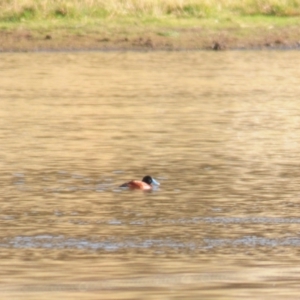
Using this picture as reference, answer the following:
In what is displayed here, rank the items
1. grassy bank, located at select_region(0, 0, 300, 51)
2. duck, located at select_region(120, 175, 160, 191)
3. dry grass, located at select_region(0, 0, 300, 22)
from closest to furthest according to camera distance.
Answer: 1. duck, located at select_region(120, 175, 160, 191)
2. grassy bank, located at select_region(0, 0, 300, 51)
3. dry grass, located at select_region(0, 0, 300, 22)

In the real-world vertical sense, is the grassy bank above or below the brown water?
below

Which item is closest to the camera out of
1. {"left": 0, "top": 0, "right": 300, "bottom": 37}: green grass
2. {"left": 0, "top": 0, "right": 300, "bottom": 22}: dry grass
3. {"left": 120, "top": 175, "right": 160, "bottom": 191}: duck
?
{"left": 120, "top": 175, "right": 160, "bottom": 191}: duck

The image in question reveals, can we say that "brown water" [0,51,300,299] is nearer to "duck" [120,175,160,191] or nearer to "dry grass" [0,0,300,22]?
"duck" [120,175,160,191]

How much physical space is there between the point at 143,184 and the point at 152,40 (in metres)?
17.9

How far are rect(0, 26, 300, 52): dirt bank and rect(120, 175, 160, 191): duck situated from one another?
17366mm

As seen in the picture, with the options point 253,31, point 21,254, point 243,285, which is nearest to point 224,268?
point 243,285

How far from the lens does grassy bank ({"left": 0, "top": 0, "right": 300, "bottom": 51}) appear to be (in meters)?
30.5

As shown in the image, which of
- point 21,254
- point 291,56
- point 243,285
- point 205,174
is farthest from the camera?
point 291,56

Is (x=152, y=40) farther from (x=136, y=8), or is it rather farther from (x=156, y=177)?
(x=156, y=177)

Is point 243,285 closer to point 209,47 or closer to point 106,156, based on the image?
point 106,156

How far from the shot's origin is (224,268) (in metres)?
9.29

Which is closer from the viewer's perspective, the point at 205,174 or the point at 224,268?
the point at 224,268

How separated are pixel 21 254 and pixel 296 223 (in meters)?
2.38

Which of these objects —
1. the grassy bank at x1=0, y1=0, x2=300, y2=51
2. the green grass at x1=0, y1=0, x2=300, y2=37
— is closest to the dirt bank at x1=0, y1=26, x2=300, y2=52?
the grassy bank at x1=0, y1=0, x2=300, y2=51
